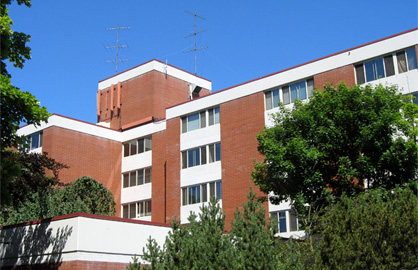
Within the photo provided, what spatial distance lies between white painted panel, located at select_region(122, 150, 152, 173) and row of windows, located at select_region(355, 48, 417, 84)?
17745 mm

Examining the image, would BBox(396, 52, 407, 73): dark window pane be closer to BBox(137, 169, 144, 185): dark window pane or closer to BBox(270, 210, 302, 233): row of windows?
BBox(270, 210, 302, 233): row of windows

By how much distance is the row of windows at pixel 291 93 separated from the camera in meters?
31.6

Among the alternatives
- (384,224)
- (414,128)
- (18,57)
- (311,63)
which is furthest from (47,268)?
(311,63)

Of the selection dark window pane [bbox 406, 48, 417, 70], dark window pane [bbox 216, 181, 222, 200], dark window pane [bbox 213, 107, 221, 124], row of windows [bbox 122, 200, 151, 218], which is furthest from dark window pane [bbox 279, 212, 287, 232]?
row of windows [bbox 122, 200, 151, 218]

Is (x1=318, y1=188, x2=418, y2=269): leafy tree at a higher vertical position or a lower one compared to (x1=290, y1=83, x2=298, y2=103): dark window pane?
lower

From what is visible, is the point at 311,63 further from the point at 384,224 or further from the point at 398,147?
the point at 384,224

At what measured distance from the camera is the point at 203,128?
36.6 m

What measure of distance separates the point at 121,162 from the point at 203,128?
9.00 m

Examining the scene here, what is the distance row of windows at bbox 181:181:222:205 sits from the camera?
34.7 metres

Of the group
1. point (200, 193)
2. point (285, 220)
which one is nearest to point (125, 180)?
point (200, 193)

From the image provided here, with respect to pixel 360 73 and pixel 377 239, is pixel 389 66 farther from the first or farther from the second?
pixel 377 239

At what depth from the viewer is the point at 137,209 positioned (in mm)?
39500

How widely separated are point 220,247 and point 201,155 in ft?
75.0

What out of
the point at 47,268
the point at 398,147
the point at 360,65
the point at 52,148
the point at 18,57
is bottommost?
the point at 47,268
